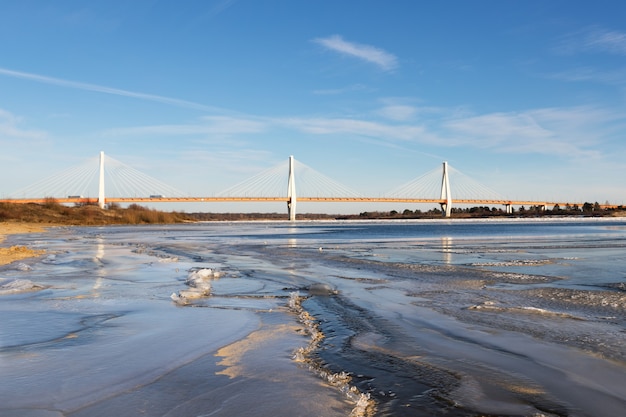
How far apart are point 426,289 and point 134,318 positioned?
591 centimetres

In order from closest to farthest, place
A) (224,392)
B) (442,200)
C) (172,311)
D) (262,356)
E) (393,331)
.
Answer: (224,392), (262,356), (393,331), (172,311), (442,200)

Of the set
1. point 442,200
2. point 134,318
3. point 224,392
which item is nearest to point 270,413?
point 224,392

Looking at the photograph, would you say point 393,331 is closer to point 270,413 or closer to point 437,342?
point 437,342

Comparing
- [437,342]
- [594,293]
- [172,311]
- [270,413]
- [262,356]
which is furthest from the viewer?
[594,293]

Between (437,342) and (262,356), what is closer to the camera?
(262,356)

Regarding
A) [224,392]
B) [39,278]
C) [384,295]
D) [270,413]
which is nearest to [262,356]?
[224,392]

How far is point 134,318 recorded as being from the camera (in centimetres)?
766

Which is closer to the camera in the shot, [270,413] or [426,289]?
[270,413]

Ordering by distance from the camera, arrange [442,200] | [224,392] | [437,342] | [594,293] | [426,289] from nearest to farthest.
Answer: [224,392] → [437,342] → [594,293] → [426,289] → [442,200]

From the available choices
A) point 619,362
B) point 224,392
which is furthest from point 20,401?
point 619,362

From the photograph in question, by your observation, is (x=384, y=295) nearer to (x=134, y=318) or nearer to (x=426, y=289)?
(x=426, y=289)

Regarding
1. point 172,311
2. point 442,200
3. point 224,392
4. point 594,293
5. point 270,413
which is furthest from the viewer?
point 442,200

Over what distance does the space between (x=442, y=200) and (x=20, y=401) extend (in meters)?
113

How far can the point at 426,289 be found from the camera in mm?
10789
